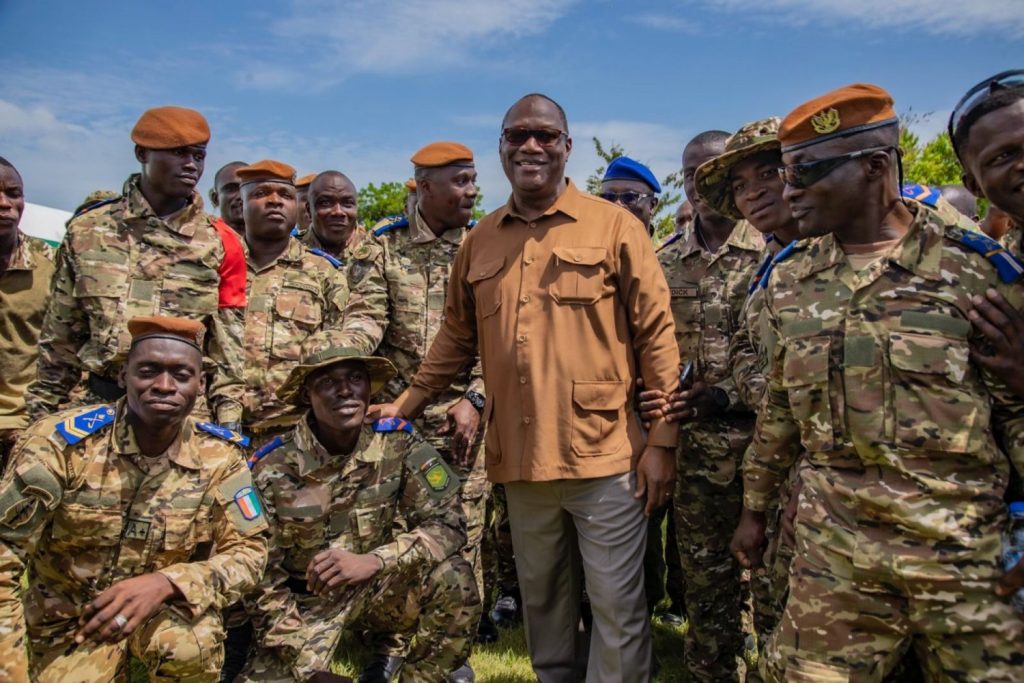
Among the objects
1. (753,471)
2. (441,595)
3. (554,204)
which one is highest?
(554,204)

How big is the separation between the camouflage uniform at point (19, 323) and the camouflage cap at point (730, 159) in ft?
14.1

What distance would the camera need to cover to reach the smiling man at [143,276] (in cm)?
431

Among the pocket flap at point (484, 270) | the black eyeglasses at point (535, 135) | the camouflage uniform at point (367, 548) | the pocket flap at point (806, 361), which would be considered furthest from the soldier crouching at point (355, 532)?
the pocket flap at point (806, 361)

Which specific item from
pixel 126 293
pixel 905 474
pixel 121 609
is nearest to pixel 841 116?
pixel 905 474

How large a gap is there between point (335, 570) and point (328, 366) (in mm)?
979

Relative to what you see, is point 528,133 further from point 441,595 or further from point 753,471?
point 441,595

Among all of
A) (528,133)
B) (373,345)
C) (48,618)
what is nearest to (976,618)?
(528,133)

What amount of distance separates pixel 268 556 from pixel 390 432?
0.84 m

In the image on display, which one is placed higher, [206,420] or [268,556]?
[206,420]

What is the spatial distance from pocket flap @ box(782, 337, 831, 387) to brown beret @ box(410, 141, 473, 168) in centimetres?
267

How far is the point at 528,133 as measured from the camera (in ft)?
12.5

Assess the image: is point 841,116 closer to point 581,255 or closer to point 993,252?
point 993,252

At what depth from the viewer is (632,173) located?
5941mm

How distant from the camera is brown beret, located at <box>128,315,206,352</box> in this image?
377 cm
